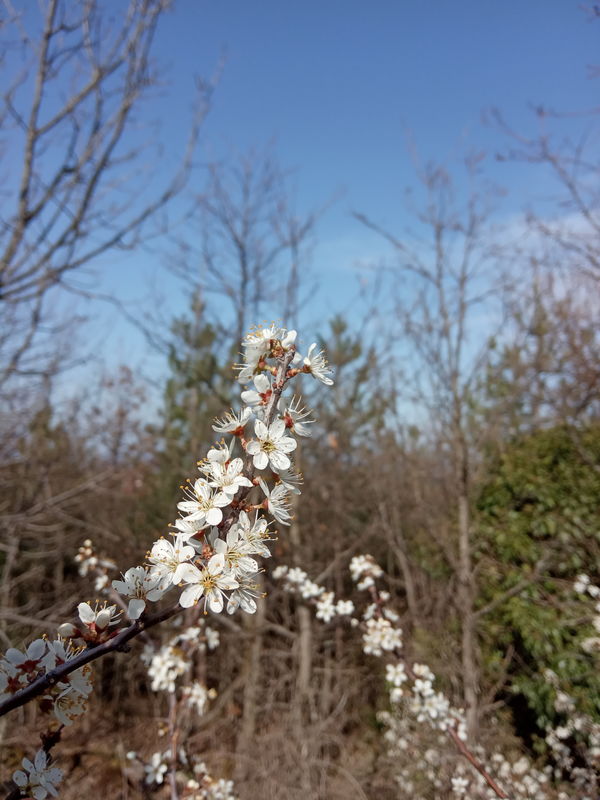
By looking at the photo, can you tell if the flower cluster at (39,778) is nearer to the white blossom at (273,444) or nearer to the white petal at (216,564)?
the white petal at (216,564)

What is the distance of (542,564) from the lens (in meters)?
3.81

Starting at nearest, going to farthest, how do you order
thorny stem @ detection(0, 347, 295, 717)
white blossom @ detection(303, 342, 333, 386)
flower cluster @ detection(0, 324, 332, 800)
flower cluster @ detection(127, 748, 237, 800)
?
thorny stem @ detection(0, 347, 295, 717) < flower cluster @ detection(0, 324, 332, 800) < white blossom @ detection(303, 342, 333, 386) < flower cluster @ detection(127, 748, 237, 800)

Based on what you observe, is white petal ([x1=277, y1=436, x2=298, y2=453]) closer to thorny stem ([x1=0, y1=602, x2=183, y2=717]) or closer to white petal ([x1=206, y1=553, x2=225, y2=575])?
white petal ([x1=206, y1=553, x2=225, y2=575])

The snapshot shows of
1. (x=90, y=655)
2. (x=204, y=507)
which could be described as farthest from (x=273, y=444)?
(x=90, y=655)

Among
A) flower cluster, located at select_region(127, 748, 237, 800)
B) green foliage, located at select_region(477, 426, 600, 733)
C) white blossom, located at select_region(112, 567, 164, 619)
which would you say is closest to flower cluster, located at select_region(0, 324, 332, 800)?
white blossom, located at select_region(112, 567, 164, 619)

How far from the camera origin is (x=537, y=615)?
3848 mm

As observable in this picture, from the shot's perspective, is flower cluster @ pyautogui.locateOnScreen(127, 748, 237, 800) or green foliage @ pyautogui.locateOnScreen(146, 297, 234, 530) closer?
flower cluster @ pyautogui.locateOnScreen(127, 748, 237, 800)

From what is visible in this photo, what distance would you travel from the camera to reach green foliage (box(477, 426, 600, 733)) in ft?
12.0

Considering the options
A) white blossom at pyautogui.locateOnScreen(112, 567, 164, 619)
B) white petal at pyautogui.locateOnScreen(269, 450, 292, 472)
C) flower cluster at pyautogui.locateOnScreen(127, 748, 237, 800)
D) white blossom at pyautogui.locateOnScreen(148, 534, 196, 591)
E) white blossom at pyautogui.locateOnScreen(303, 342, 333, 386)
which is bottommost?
flower cluster at pyautogui.locateOnScreen(127, 748, 237, 800)

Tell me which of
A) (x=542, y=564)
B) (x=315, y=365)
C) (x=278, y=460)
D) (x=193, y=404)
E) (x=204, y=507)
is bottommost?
(x=204, y=507)

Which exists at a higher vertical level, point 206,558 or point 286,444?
point 286,444

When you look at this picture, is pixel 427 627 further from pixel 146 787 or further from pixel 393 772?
pixel 146 787

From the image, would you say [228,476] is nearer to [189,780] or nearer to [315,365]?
[315,365]

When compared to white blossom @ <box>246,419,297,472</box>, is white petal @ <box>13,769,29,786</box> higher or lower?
lower
